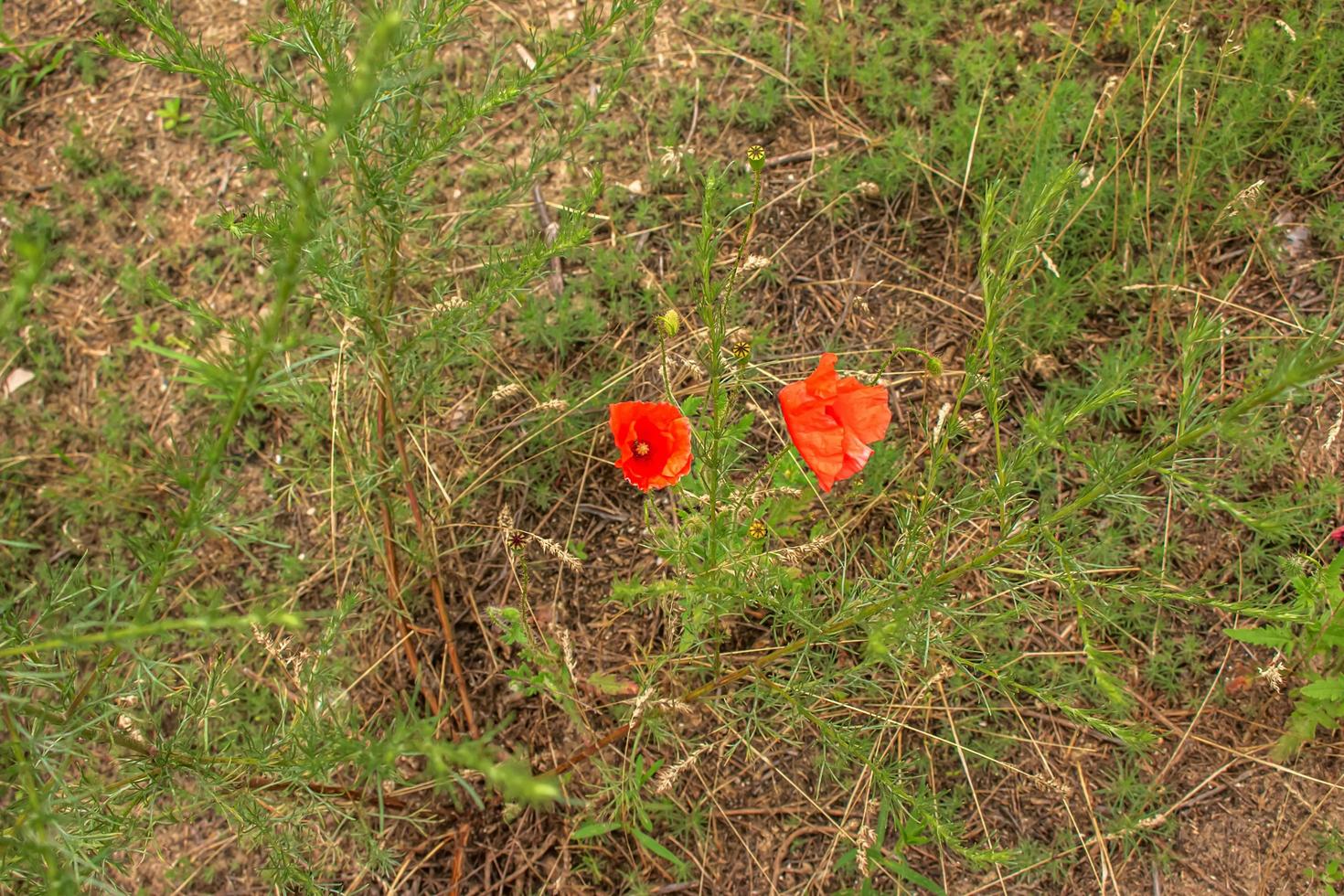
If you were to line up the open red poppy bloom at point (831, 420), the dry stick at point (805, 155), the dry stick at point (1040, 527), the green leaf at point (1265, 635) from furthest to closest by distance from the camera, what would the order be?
the dry stick at point (805, 155)
the green leaf at point (1265, 635)
the open red poppy bloom at point (831, 420)
the dry stick at point (1040, 527)

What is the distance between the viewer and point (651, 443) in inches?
86.7

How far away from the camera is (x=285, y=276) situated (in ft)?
3.52

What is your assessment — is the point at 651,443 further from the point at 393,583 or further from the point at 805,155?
the point at 805,155

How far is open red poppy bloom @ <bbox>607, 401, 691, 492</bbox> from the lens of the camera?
2.12m

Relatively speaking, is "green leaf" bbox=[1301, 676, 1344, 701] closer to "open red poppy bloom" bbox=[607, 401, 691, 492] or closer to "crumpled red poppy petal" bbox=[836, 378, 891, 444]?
"crumpled red poppy petal" bbox=[836, 378, 891, 444]

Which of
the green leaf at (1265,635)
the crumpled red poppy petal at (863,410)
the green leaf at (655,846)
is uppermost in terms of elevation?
the crumpled red poppy petal at (863,410)

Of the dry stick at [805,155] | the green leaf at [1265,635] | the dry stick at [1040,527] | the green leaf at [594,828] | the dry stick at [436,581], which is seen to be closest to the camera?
the dry stick at [1040,527]

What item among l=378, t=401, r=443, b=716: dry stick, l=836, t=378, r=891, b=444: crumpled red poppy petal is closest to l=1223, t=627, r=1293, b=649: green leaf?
Result: l=836, t=378, r=891, b=444: crumpled red poppy petal

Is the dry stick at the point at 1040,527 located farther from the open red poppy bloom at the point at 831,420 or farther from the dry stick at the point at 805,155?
the dry stick at the point at 805,155

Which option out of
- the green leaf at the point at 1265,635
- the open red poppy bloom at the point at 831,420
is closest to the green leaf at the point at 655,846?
the open red poppy bloom at the point at 831,420

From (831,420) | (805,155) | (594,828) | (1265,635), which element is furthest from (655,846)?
(805,155)

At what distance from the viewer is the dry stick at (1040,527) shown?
145cm

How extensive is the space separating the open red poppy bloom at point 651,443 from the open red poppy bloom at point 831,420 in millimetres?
250

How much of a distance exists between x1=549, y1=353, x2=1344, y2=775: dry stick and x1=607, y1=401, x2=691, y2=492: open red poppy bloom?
1.59 ft
